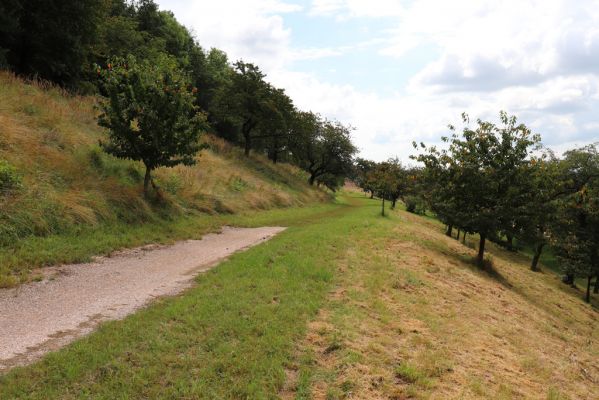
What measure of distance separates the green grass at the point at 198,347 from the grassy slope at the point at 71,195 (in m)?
1.24

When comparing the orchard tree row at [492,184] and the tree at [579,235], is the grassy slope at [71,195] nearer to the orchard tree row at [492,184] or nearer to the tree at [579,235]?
the orchard tree row at [492,184]

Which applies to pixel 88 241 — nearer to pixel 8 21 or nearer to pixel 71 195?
pixel 71 195

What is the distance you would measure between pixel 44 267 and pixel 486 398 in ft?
29.5

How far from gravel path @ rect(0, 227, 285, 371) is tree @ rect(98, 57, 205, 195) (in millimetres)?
4358

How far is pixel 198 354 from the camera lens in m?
6.05

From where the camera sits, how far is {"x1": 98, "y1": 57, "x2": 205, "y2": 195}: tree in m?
14.8

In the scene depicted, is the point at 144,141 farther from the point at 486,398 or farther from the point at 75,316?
the point at 486,398

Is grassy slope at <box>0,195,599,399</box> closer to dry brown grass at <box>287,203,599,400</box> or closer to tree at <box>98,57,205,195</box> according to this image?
dry brown grass at <box>287,203,599,400</box>

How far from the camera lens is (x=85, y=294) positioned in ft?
26.7

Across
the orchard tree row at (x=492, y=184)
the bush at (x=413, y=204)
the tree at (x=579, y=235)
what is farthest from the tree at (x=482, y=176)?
the bush at (x=413, y=204)

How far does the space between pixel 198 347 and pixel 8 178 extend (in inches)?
311

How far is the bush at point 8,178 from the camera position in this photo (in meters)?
10.6

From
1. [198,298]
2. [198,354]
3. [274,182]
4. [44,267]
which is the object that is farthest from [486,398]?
[274,182]

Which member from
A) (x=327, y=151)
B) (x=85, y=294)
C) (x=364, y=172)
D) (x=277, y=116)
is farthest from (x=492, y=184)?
(x=364, y=172)
